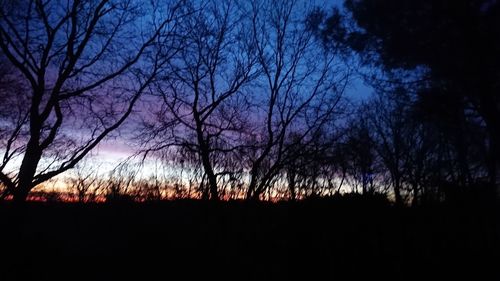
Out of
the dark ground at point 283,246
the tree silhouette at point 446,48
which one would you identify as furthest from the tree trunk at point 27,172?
the tree silhouette at point 446,48

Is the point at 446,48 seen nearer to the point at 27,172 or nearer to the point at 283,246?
the point at 283,246

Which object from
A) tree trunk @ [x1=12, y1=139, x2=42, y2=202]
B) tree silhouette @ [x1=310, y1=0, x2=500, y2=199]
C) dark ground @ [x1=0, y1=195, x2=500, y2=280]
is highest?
tree silhouette @ [x1=310, y1=0, x2=500, y2=199]

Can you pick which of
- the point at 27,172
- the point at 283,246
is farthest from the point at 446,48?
the point at 27,172

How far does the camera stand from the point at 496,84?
866 cm

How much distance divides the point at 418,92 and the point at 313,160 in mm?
5496

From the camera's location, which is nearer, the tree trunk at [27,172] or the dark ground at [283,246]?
the dark ground at [283,246]

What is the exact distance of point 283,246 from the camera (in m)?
7.10

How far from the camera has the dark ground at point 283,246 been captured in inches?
253

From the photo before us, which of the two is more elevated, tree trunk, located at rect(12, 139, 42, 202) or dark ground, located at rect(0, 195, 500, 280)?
tree trunk, located at rect(12, 139, 42, 202)

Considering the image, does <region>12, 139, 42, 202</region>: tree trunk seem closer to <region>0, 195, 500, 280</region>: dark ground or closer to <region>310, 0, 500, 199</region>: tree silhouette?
<region>0, 195, 500, 280</region>: dark ground

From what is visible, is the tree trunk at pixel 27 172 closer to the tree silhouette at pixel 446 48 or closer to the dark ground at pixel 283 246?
the dark ground at pixel 283 246

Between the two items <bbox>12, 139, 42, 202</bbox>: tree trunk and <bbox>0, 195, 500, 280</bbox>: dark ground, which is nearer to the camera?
<bbox>0, 195, 500, 280</bbox>: dark ground

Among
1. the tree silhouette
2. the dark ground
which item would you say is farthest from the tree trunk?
the tree silhouette

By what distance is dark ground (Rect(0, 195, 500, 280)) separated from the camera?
6.44 meters
